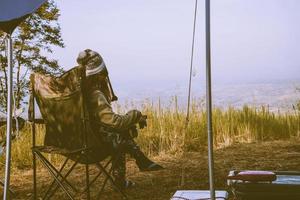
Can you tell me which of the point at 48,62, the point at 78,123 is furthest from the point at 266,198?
the point at 48,62

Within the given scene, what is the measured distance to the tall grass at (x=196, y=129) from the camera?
16.3 ft

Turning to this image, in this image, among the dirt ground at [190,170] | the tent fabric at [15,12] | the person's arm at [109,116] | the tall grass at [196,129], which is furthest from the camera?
the tall grass at [196,129]

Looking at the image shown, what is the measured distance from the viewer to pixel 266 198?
1765 millimetres

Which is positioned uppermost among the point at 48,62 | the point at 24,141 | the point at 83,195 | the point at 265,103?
the point at 48,62

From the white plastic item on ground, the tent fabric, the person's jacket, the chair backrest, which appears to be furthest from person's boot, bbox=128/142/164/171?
the tent fabric

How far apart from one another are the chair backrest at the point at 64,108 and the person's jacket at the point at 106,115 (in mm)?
117

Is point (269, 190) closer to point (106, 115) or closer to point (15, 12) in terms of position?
point (15, 12)

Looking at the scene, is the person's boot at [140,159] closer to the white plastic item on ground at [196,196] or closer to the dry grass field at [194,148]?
the dry grass field at [194,148]

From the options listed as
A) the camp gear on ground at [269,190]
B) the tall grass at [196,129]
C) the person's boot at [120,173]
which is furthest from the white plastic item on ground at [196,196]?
the tall grass at [196,129]

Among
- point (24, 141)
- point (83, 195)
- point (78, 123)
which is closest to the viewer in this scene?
point (78, 123)

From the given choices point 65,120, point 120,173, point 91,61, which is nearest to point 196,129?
point 120,173

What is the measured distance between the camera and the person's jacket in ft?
9.85

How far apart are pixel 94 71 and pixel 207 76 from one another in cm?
166

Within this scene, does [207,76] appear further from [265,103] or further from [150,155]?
[265,103]
